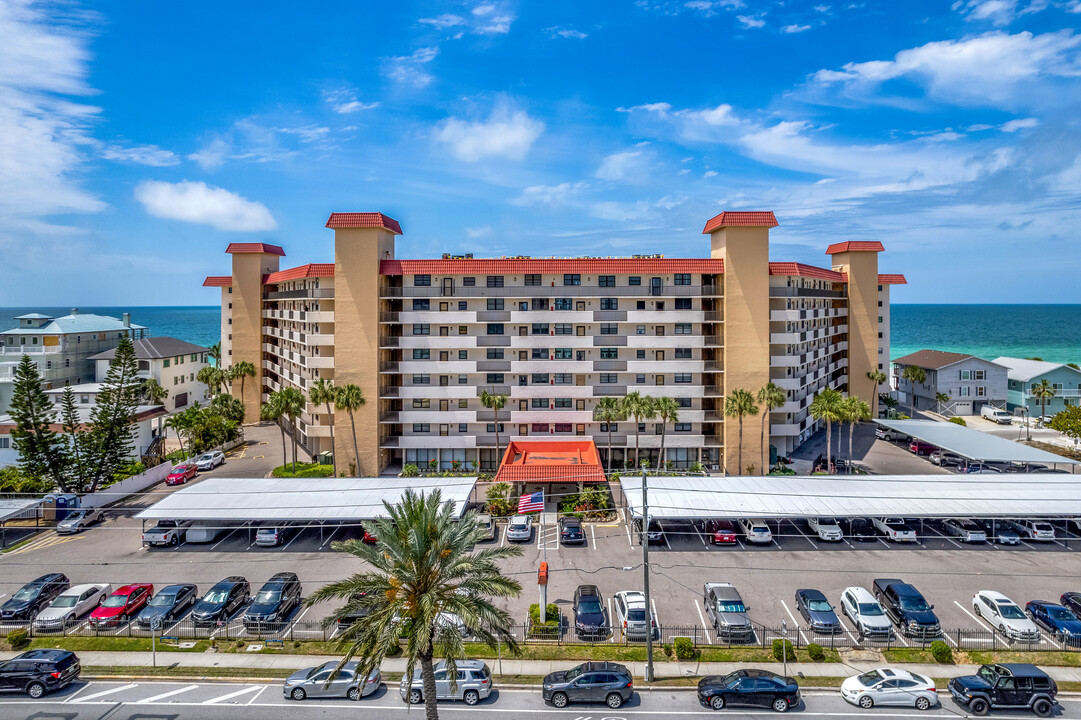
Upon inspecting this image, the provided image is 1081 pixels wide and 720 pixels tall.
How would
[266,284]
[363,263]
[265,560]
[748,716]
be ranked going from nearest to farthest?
[748,716], [265,560], [363,263], [266,284]

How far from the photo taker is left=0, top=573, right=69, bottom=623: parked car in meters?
32.9

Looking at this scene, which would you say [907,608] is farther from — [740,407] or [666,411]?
[666,411]

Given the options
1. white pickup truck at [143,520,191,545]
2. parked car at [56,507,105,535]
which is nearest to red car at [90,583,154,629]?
white pickup truck at [143,520,191,545]

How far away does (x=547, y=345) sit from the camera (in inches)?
2397

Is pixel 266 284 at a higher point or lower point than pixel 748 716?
higher

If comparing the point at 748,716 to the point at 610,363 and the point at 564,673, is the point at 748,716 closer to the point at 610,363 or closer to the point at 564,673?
the point at 564,673

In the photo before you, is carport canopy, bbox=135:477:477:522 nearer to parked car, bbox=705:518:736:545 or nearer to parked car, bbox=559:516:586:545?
parked car, bbox=559:516:586:545

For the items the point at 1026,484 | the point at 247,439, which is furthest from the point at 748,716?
the point at 247,439

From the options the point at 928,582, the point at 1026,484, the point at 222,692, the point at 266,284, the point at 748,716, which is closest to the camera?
the point at 748,716

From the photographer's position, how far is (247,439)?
77.0 m

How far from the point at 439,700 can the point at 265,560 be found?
20628mm

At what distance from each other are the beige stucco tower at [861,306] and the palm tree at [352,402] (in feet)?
203

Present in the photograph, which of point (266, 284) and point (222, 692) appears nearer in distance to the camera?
point (222, 692)

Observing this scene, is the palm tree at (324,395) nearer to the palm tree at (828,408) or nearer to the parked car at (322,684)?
the parked car at (322,684)
